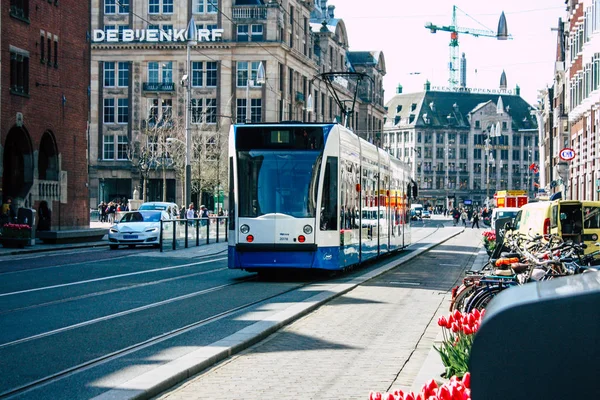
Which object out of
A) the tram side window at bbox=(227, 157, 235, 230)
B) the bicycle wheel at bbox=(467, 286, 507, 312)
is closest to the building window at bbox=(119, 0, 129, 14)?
the tram side window at bbox=(227, 157, 235, 230)

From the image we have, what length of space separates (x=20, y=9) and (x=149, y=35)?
40.8 m

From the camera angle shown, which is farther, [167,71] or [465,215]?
[465,215]

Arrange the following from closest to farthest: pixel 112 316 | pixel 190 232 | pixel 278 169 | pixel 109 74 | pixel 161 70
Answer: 1. pixel 112 316
2. pixel 278 169
3. pixel 190 232
4. pixel 161 70
5. pixel 109 74

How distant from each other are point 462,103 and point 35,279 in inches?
5920

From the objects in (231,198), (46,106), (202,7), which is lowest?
(231,198)

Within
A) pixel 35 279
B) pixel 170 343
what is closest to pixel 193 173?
pixel 35 279

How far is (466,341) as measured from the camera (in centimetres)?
766

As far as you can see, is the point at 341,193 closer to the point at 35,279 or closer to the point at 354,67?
the point at 35,279

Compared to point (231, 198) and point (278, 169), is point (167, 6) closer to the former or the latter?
point (231, 198)

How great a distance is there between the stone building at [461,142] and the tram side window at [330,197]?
143566 millimetres

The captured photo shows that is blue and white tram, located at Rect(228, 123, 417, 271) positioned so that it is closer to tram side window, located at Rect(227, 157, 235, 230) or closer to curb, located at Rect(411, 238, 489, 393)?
tram side window, located at Rect(227, 157, 235, 230)

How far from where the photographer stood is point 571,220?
24.6 meters

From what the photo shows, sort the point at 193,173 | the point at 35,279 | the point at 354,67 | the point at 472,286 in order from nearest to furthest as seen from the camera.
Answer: the point at 472,286
the point at 35,279
the point at 193,173
the point at 354,67

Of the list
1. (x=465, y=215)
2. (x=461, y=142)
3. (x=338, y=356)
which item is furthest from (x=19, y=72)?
(x=461, y=142)
